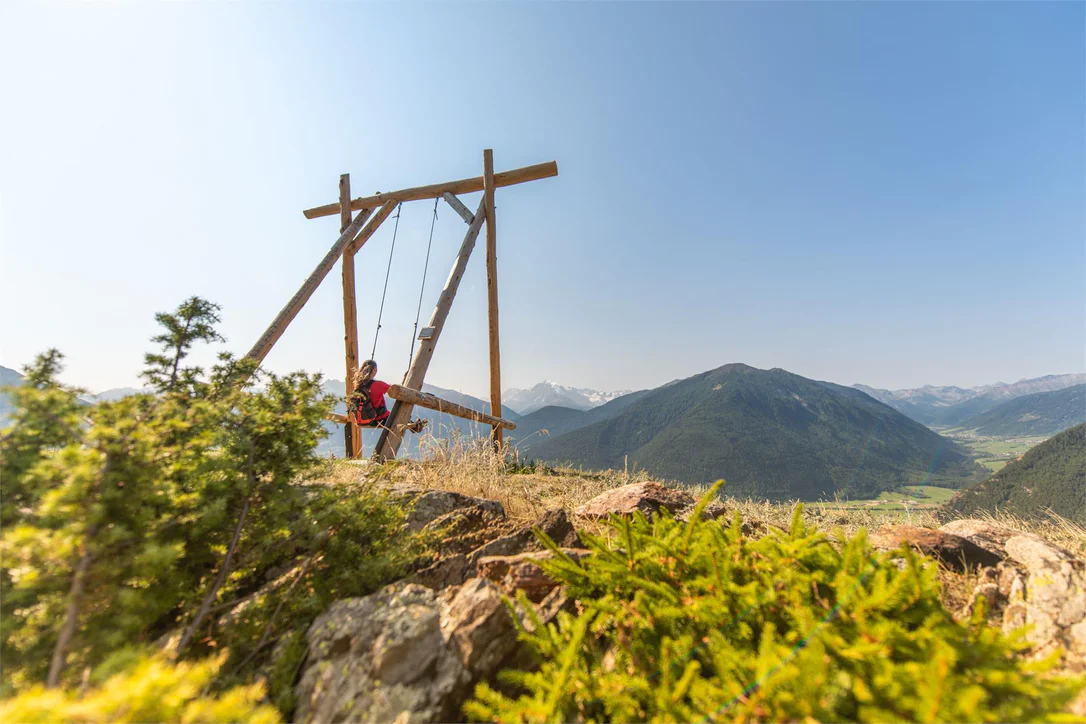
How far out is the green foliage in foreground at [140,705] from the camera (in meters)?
0.87

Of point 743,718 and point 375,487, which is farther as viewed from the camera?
point 375,487

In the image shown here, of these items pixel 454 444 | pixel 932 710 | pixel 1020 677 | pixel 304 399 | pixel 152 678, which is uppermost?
pixel 304 399

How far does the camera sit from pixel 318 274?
8234mm

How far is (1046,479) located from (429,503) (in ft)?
519

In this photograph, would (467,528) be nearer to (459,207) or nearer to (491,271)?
(491,271)

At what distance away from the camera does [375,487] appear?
123 inches

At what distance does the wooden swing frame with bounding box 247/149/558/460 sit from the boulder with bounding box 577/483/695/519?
3344 mm

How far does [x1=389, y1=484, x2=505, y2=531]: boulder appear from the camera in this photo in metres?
2.88

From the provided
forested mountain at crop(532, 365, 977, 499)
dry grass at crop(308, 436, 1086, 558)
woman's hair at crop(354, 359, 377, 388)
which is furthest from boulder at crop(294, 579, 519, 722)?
forested mountain at crop(532, 365, 977, 499)

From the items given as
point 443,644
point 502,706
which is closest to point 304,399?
point 443,644

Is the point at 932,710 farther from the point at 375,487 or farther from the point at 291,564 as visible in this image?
the point at 375,487

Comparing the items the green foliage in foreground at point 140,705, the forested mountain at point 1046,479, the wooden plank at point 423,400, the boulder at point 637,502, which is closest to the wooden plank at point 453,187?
the wooden plank at point 423,400

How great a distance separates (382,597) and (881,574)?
1.94 m

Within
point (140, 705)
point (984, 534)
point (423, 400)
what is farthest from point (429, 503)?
point (984, 534)
